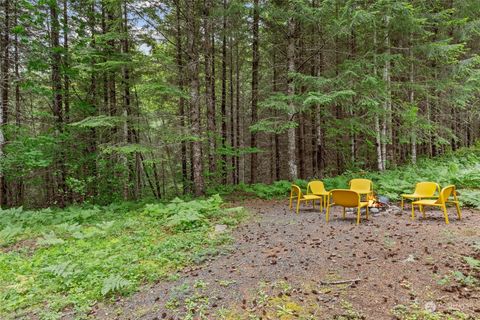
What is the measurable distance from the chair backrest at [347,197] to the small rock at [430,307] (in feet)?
10.8

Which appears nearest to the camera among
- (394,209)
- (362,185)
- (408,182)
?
(394,209)

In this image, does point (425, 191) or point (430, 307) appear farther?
point (425, 191)

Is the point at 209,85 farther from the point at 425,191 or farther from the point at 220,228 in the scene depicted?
the point at 425,191

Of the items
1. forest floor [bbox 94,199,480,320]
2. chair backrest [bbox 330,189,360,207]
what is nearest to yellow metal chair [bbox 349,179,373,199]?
chair backrest [bbox 330,189,360,207]

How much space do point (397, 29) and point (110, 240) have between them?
1153 cm

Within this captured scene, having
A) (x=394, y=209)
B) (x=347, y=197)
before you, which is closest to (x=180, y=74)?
(x=347, y=197)

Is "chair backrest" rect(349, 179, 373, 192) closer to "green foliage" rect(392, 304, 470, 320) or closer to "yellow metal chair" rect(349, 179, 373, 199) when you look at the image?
"yellow metal chair" rect(349, 179, 373, 199)

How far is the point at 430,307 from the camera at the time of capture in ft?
10.3

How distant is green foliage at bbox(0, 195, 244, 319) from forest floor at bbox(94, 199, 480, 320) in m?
0.41

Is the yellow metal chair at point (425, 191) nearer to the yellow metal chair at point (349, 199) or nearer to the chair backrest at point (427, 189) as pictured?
the chair backrest at point (427, 189)

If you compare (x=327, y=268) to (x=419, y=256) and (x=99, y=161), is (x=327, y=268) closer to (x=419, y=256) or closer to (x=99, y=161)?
(x=419, y=256)

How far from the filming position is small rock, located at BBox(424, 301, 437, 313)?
3.10 meters

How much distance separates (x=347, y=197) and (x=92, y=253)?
215 inches

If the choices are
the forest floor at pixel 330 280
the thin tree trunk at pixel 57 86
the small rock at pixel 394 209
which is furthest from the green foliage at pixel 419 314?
the thin tree trunk at pixel 57 86
